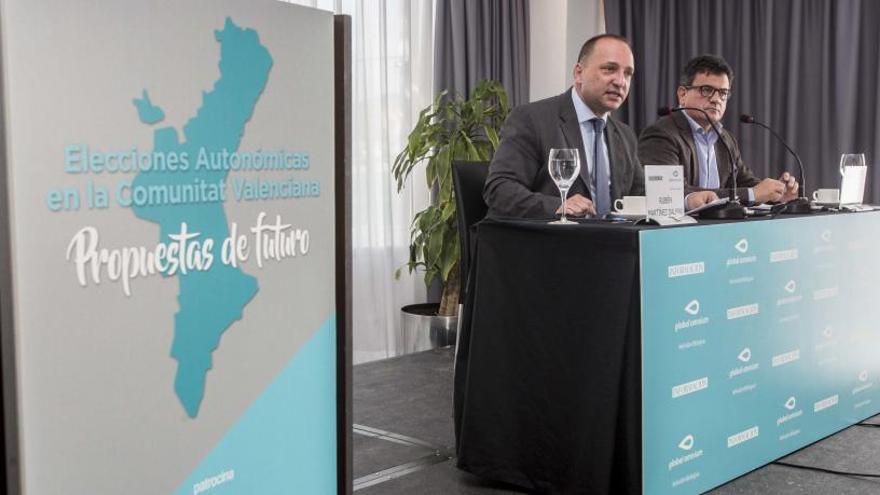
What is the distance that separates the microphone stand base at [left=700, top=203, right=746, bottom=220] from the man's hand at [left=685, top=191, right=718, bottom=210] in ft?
0.57

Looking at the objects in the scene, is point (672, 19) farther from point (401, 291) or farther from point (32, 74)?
point (32, 74)

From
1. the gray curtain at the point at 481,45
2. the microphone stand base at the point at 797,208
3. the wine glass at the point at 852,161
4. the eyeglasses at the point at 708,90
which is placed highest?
the gray curtain at the point at 481,45

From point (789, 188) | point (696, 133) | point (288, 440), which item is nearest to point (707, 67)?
point (696, 133)

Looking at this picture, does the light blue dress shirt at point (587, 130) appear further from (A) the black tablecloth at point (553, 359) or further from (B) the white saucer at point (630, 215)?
(A) the black tablecloth at point (553, 359)

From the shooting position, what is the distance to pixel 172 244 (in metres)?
1.03

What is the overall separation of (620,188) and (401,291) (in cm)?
221

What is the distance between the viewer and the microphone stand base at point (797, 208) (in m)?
2.73

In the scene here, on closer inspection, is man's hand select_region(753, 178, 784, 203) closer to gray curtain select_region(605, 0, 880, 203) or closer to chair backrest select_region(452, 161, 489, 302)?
chair backrest select_region(452, 161, 489, 302)

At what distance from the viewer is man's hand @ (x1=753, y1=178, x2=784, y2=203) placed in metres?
2.88

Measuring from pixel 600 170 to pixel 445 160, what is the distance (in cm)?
160

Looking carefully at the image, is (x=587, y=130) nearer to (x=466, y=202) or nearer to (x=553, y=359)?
(x=466, y=202)

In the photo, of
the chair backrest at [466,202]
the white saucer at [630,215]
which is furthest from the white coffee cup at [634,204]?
the chair backrest at [466,202]

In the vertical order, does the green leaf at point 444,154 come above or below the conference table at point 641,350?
above

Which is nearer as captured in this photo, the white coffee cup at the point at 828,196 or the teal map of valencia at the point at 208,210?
the teal map of valencia at the point at 208,210
